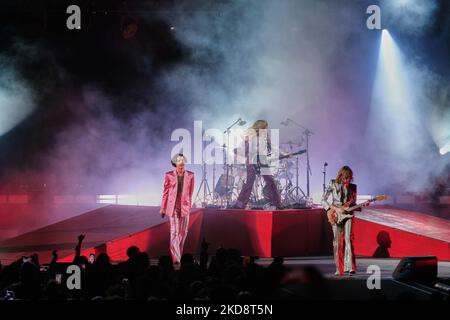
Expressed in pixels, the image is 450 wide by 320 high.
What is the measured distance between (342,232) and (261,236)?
2.37m

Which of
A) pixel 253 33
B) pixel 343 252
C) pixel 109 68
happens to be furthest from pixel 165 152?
pixel 343 252

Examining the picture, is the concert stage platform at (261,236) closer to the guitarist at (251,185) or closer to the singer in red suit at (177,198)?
the guitarist at (251,185)

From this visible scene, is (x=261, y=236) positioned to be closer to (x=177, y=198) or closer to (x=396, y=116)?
(x=177, y=198)

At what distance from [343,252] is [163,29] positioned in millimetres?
10026

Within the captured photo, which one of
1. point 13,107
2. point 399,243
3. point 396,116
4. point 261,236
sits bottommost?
point 399,243

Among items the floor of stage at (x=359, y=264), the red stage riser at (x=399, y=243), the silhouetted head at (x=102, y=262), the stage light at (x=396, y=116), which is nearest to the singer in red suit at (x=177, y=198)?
the floor of stage at (x=359, y=264)

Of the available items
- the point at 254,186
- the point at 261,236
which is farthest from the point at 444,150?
the point at 261,236

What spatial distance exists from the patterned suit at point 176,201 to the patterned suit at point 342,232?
86.0 inches

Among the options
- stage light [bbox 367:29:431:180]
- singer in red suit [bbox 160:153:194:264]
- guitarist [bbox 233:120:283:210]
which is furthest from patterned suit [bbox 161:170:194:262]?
stage light [bbox 367:29:431:180]

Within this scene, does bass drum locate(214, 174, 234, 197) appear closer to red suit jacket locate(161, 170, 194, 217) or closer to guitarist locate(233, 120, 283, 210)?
guitarist locate(233, 120, 283, 210)

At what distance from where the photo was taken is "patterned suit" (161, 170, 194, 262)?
757 cm

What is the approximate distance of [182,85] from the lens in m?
14.9

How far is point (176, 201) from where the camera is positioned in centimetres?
762

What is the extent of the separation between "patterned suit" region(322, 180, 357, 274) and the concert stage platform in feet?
6.74
